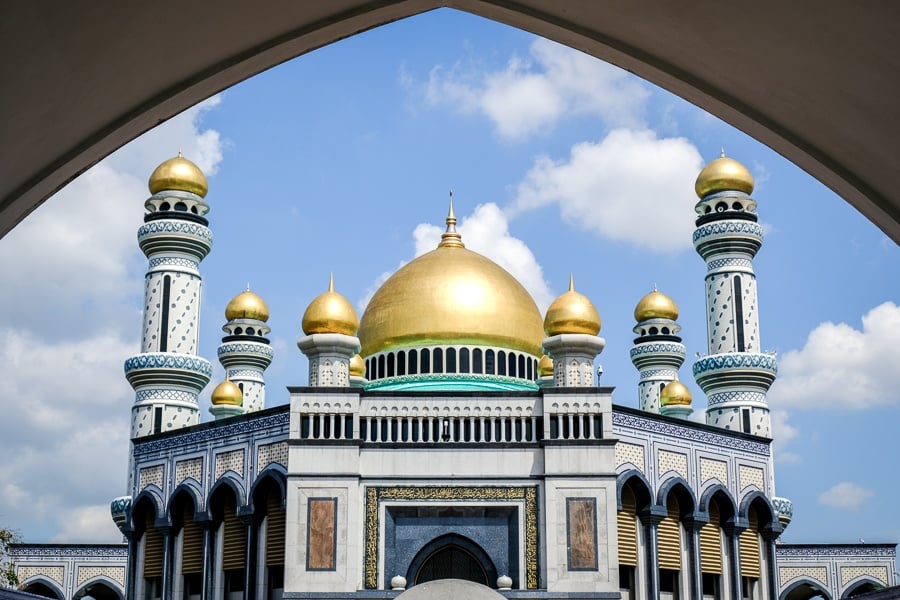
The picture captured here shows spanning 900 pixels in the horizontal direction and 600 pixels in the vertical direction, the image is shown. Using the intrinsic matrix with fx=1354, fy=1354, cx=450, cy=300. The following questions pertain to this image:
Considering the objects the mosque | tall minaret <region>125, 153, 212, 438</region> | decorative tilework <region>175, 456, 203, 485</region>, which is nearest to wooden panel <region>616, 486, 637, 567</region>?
the mosque

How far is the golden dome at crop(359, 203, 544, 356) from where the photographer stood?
32.1 m

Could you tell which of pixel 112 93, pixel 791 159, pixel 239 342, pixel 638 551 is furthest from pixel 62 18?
pixel 239 342

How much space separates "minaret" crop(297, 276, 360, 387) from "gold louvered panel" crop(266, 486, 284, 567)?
100 inches

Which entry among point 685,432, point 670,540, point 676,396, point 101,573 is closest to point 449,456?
point 670,540

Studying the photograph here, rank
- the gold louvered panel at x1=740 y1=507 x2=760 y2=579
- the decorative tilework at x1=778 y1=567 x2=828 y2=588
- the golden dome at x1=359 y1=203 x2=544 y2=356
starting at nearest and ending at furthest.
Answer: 1. the gold louvered panel at x1=740 y1=507 x2=760 y2=579
2. the golden dome at x1=359 y1=203 x2=544 y2=356
3. the decorative tilework at x1=778 y1=567 x2=828 y2=588

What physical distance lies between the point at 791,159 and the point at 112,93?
1.93 meters

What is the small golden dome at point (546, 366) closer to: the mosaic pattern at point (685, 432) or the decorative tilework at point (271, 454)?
the mosaic pattern at point (685, 432)

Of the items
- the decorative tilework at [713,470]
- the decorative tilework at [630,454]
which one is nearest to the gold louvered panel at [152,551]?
the decorative tilework at [630,454]

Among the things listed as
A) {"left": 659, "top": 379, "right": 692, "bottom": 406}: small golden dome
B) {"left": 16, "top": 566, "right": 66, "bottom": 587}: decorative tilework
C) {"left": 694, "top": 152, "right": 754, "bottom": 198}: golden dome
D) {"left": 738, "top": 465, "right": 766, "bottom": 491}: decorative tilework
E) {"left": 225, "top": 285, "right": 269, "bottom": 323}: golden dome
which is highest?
{"left": 694, "top": 152, "right": 754, "bottom": 198}: golden dome

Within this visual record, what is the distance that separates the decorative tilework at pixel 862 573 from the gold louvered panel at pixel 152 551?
1871cm

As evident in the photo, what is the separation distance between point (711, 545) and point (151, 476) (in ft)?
41.4

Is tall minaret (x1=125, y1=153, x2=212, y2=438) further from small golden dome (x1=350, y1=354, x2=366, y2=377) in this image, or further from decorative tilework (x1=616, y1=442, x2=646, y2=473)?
decorative tilework (x1=616, y1=442, x2=646, y2=473)

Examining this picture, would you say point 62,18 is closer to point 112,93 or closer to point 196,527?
point 112,93

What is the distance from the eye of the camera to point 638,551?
27891 mm
